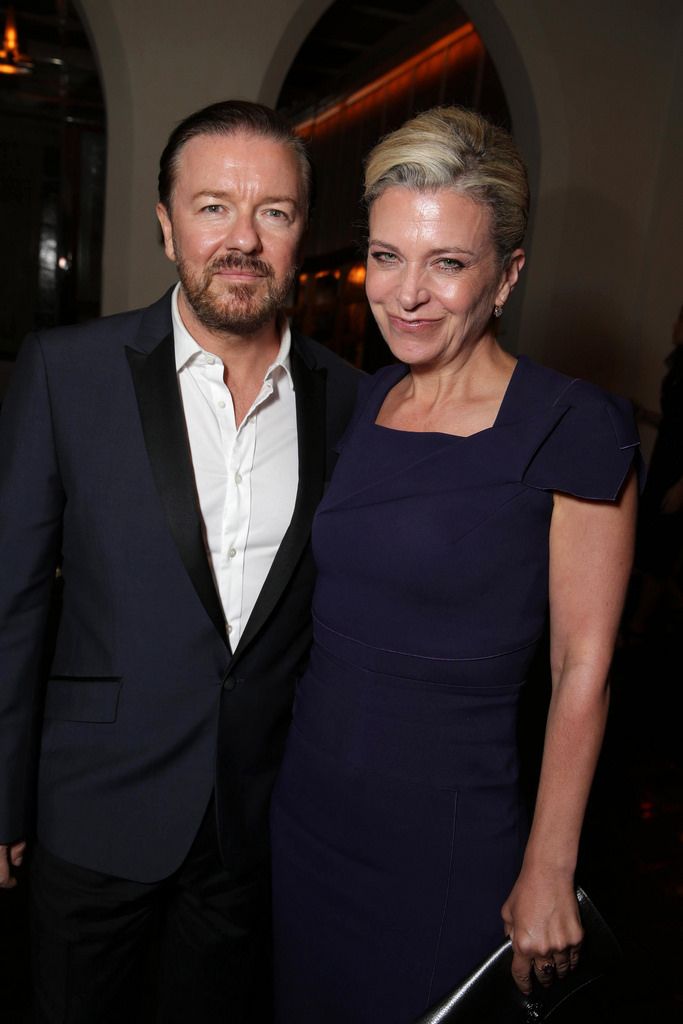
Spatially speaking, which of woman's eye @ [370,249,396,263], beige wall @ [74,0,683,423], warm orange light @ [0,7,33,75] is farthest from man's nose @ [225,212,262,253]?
warm orange light @ [0,7,33,75]

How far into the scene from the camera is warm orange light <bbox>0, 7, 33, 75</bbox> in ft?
19.7

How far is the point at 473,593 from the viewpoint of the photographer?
1354 millimetres

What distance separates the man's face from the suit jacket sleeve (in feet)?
1.06

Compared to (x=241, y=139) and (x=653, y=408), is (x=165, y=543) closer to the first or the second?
(x=241, y=139)

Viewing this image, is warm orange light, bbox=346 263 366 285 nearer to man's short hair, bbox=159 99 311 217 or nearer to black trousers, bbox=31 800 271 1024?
man's short hair, bbox=159 99 311 217

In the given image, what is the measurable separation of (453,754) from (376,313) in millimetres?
751

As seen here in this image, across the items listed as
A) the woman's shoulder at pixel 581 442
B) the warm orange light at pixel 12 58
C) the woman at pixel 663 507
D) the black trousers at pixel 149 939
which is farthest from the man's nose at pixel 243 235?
the warm orange light at pixel 12 58

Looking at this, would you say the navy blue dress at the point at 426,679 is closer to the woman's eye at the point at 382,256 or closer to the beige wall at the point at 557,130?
the woman's eye at the point at 382,256

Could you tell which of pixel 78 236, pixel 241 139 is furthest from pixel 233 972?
pixel 78 236

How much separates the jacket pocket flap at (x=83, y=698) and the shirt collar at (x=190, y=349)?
57 cm

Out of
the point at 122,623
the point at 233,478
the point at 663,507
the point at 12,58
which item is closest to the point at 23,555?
the point at 122,623

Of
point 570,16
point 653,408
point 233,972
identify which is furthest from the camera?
point 653,408

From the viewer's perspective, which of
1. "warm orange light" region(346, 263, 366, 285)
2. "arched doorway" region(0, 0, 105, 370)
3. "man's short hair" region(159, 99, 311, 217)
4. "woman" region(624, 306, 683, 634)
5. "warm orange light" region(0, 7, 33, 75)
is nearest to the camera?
"man's short hair" region(159, 99, 311, 217)

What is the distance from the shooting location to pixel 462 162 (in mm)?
1341
